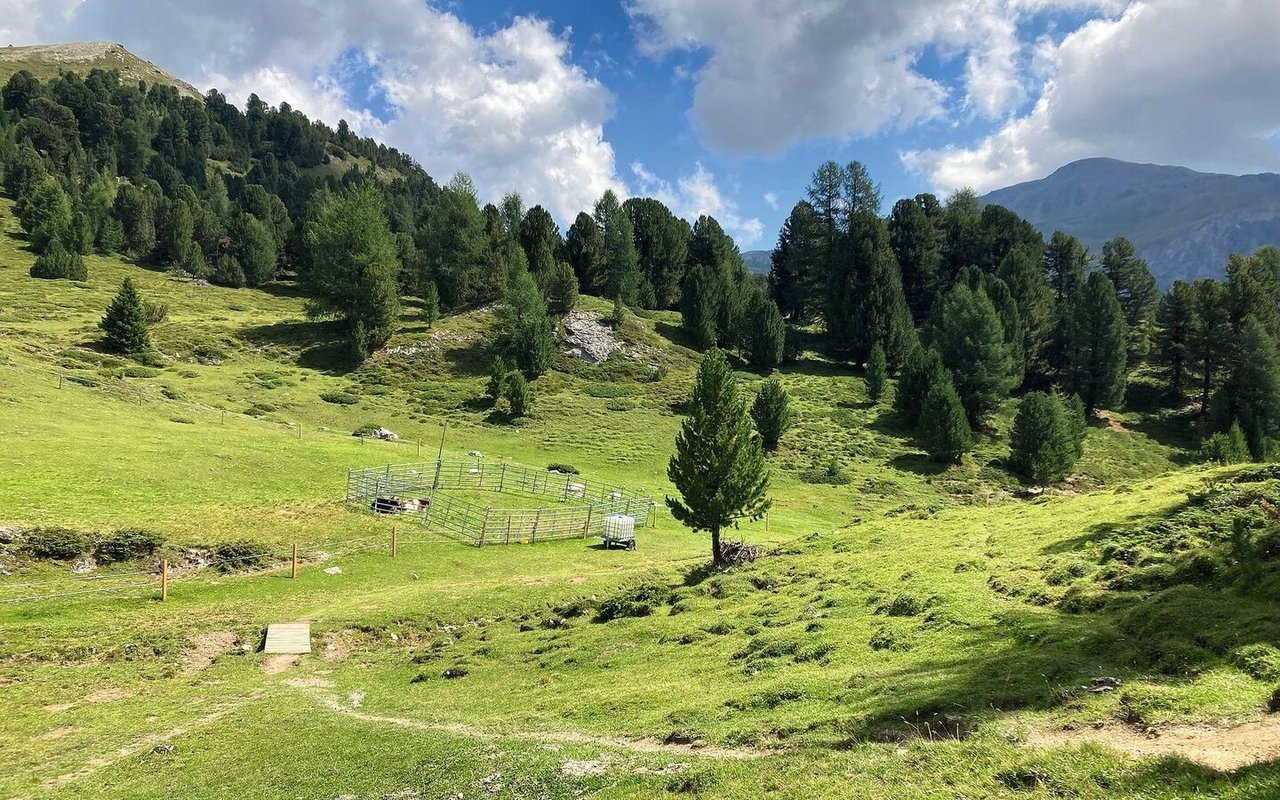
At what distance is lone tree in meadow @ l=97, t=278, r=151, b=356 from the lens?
67.0 m

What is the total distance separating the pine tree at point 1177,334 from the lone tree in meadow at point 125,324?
432 feet

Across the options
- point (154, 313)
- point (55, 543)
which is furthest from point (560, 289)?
point (55, 543)

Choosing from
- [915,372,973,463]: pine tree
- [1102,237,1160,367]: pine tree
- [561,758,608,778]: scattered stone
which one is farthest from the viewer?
[1102,237,1160,367]: pine tree

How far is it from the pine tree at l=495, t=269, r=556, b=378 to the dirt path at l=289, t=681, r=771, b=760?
211 ft

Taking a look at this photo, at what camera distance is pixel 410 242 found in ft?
388

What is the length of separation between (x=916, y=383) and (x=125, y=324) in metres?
88.6

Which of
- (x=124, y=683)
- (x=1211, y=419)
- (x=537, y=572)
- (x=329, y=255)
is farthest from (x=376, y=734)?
(x=1211, y=419)

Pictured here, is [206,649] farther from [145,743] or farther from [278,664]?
[145,743]

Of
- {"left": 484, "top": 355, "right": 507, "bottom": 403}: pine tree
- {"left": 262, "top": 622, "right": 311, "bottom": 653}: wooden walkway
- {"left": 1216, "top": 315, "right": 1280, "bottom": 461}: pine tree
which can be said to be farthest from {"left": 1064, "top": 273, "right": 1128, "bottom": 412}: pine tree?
{"left": 262, "top": 622, "right": 311, "bottom": 653}: wooden walkway

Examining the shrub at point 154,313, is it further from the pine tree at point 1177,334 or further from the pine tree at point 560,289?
the pine tree at point 1177,334

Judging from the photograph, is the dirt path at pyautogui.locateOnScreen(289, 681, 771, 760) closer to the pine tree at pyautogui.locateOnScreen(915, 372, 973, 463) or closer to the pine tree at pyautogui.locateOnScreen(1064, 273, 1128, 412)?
the pine tree at pyautogui.locateOnScreen(915, 372, 973, 463)

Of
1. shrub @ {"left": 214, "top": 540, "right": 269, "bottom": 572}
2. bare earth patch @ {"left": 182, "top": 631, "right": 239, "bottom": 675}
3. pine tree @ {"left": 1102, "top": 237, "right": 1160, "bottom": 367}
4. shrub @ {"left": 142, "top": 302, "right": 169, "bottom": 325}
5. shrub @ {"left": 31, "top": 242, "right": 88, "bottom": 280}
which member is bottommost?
bare earth patch @ {"left": 182, "top": 631, "right": 239, "bottom": 675}

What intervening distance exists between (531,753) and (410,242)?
120 meters

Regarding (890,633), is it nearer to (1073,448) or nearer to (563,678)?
Answer: (563,678)
